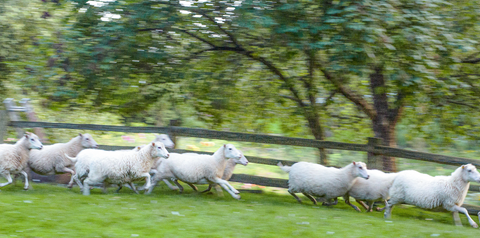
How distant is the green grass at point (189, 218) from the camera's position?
219 inches

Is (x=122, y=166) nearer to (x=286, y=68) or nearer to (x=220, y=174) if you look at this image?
(x=220, y=174)

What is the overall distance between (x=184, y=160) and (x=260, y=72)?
2745mm

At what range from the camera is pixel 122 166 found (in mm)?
7859

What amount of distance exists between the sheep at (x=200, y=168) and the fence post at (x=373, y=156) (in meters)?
2.56

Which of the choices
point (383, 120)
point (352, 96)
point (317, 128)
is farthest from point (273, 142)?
point (383, 120)

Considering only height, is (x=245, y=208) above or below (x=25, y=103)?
below

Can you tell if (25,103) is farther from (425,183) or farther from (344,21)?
(425,183)

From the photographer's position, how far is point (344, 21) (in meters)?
6.43

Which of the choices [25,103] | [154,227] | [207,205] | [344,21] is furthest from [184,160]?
[25,103]

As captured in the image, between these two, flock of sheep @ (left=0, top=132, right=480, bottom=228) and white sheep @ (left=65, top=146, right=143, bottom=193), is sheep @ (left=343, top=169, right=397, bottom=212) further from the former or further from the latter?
white sheep @ (left=65, top=146, right=143, bottom=193)

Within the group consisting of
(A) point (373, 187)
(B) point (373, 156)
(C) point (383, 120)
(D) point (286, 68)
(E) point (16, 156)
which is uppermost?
(D) point (286, 68)

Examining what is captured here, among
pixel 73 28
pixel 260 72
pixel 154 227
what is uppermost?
pixel 73 28

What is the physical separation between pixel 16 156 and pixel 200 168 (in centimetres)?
376

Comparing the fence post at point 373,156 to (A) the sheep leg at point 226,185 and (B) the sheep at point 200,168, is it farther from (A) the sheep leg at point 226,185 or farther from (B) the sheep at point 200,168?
(A) the sheep leg at point 226,185
